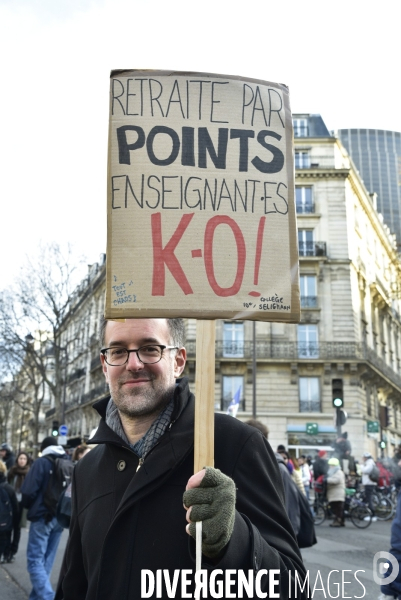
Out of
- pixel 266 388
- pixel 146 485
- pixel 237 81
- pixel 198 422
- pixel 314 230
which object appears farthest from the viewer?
pixel 314 230

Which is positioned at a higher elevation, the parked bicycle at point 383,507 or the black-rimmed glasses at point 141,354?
the black-rimmed glasses at point 141,354

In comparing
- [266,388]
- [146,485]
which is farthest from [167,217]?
[266,388]

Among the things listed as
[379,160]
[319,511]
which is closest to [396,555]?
[319,511]

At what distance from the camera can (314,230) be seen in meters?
38.1

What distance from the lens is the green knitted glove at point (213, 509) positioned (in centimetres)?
188

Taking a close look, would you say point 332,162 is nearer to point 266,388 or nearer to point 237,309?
point 266,388

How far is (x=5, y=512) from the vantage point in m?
9.03

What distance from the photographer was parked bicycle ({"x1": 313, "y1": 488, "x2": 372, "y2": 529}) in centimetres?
1602

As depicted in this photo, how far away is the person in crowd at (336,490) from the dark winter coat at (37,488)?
956cm

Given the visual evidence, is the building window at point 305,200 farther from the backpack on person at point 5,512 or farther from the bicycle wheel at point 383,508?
the backpack on person at point 5,512

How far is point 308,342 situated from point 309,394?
2.77 metres

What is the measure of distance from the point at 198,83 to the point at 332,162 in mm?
37739

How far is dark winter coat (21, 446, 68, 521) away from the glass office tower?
9817 cm


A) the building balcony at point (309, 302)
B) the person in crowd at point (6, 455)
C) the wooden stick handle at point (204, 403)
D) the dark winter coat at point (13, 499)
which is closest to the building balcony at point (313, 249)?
the building balcony at point (309, 302)
